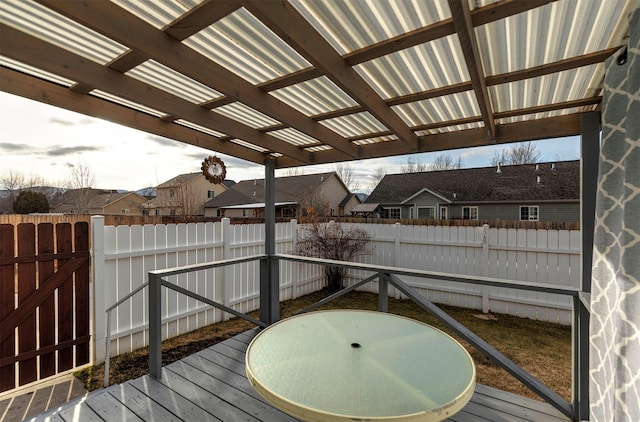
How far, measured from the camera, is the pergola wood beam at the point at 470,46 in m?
1.32

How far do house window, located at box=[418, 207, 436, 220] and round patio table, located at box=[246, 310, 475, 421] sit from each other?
1484 cm

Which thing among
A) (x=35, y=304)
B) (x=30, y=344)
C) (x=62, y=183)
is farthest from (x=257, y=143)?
(x=62, y=183)

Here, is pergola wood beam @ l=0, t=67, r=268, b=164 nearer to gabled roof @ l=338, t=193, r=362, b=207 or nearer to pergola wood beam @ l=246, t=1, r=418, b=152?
pergola wood beam @ l=246, t=1, r=418, b=152

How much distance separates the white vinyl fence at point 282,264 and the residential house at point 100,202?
16.6 m

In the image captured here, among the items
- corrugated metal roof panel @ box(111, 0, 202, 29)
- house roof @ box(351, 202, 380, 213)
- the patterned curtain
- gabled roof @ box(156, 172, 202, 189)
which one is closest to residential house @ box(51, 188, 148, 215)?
gabled roof @ box(156, 172, 202, 189)

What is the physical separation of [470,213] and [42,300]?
53.3 feet

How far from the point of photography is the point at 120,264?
3.52 metres

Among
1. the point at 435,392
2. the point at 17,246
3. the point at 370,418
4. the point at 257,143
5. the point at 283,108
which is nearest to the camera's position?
the point at 370,418

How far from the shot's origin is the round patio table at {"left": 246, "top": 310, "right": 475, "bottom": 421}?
49.6 inches

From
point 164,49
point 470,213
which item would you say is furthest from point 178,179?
point 164,49

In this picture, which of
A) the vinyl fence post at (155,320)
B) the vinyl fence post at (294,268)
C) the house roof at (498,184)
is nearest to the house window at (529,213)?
the house roof at (498,184)

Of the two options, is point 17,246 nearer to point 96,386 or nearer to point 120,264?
point 120,264

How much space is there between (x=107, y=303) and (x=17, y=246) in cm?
103

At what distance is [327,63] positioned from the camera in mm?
1734
